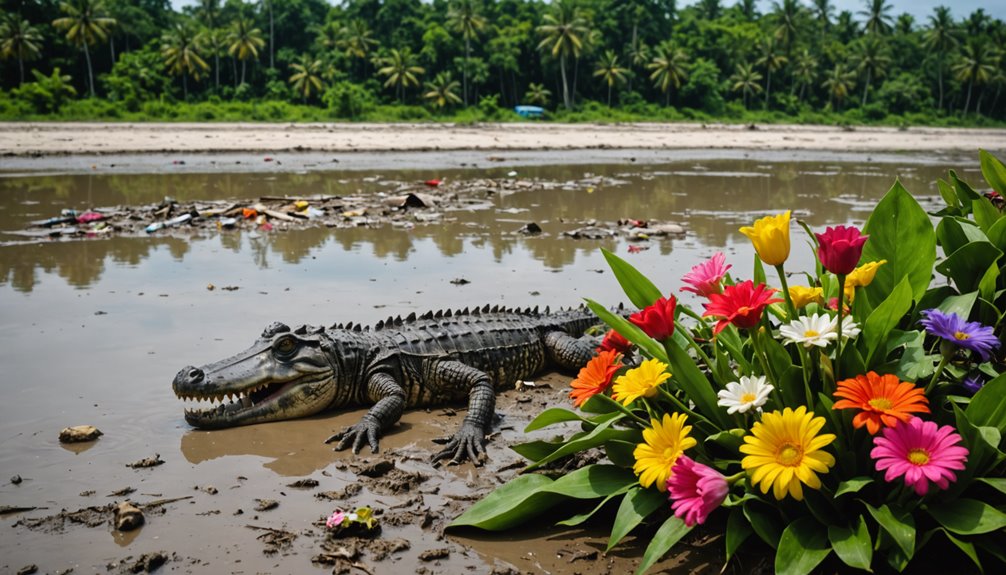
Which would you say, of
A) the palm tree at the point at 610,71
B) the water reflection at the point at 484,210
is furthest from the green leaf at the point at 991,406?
the palm tree at the point at 610,71

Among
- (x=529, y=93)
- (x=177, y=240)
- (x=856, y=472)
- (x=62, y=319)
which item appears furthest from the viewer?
(x=529, y=93)

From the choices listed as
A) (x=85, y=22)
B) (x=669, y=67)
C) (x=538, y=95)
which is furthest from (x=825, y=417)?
(x=669, y=67)

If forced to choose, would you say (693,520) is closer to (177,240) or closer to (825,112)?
(177,240)

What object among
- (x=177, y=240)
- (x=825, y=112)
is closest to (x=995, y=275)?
(x=177, y=240)

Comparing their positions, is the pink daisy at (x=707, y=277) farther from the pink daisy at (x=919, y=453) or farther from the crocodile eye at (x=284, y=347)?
the crocodile eye at (x=284, y=347)

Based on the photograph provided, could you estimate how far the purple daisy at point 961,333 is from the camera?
2758 mm

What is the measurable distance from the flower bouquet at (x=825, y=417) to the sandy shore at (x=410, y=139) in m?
25.3

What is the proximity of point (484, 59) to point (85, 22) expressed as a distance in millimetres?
25025

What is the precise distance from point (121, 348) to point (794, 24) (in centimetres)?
7314

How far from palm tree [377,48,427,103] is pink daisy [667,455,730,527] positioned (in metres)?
49.4

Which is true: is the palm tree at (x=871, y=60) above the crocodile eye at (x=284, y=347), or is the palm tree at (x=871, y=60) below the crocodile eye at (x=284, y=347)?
above

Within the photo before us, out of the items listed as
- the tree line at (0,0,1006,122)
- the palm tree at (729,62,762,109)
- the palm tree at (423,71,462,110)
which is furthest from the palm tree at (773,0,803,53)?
the palm tree at (423,71,462,110)

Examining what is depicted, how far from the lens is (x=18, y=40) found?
4141cm

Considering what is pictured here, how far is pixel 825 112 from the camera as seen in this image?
6381cm
